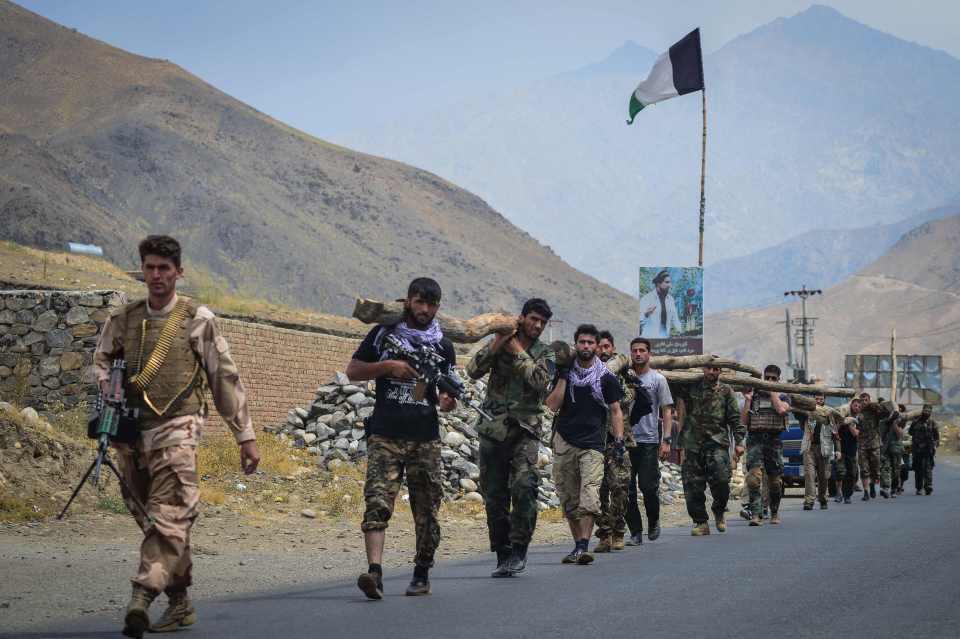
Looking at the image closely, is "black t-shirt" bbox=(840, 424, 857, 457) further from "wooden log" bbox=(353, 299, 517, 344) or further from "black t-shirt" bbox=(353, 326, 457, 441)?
"black t-shirt" bbox=(353, 326, 457, 441)

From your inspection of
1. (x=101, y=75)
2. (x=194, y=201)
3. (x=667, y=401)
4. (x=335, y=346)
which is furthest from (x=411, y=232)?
(x=667, y=401)

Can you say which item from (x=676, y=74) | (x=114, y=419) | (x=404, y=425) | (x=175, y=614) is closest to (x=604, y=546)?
(x=404, y=425)

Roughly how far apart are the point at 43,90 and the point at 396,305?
103589mm

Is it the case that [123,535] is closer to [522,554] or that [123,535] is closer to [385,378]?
[522,554]

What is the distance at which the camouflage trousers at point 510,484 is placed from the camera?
416 inches

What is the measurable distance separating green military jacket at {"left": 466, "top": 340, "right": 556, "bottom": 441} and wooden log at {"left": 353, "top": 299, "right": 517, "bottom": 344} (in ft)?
0.78

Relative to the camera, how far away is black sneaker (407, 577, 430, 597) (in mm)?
9383

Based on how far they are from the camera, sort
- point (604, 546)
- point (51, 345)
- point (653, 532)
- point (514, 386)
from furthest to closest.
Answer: point (51, 345)
point (653, 532)
point (604, 546)
point (514, 386)

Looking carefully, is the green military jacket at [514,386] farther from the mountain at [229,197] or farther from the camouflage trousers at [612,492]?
the mountain at [229,197]

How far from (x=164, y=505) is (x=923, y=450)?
2464 cm

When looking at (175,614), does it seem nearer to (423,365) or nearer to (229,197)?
(423,365)

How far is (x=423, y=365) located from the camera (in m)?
9.15

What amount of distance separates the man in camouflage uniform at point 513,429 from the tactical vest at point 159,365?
3.37m

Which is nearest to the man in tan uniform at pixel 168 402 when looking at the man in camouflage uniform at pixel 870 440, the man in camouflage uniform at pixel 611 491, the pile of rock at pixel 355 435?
the man in camouflage uniform at pixel 611 491
